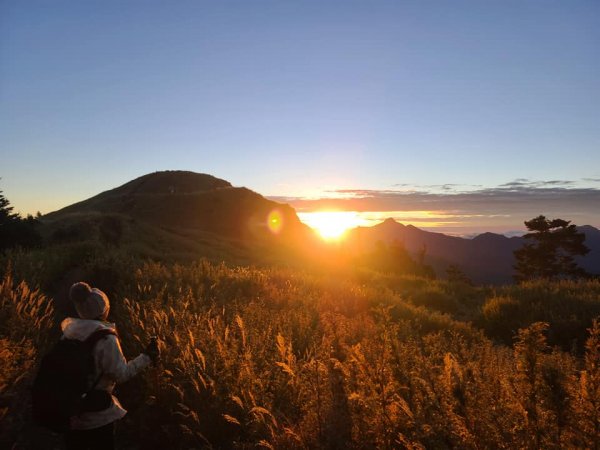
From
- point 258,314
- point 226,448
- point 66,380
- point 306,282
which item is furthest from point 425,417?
point 306,282

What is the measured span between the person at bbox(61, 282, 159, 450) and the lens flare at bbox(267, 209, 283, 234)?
53.3 m

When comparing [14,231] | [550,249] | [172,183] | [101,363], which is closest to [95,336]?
[101,363]

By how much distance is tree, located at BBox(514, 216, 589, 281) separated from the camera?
39.6 metres

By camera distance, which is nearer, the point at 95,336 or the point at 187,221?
the point at 95,336

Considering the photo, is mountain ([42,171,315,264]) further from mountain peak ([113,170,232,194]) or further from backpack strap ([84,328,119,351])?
backpack strap ([84,328,119,351])

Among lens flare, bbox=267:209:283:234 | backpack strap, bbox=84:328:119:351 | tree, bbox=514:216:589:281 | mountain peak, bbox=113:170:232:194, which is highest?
mountain peak, bbox=113:170:232:194

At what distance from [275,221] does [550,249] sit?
1402 inches

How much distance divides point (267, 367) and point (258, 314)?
84.6 inches

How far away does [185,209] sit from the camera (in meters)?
55.5

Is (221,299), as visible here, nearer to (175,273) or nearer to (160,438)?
(175,273)

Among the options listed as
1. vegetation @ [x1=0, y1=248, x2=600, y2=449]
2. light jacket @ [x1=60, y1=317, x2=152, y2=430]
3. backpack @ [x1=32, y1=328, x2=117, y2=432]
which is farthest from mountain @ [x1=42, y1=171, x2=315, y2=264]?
backpack @ [x1=32, y1=328, x2=117, y2=432]

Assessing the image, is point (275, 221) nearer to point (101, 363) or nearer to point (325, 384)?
point (325, 384)

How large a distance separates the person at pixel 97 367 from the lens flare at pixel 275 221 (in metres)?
53.3

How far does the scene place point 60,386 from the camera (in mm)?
3672
